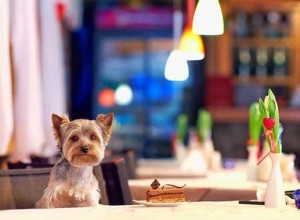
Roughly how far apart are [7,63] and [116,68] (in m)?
6.03

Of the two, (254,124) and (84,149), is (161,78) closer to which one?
(254,124)

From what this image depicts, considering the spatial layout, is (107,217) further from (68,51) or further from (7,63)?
(68,51)

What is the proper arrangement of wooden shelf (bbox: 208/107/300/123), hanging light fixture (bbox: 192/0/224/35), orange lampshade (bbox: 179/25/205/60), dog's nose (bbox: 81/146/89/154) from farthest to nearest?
wooden shelf (bbox: 208/107/300/123) → orange lampshade (bbox: 179/25/205/60) → hanging light fixture (bbox: 192/0/224/35) → dog's nose (bbox: 81/146/89/154)

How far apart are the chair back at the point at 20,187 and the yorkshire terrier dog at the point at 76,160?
0.20 ft

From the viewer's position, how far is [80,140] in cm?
277

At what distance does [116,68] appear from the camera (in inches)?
422

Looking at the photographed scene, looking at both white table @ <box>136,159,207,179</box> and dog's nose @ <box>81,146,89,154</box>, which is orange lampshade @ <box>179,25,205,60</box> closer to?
white table @ <box>136,159,207,179</box>

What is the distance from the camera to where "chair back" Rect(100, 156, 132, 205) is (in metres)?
3.43

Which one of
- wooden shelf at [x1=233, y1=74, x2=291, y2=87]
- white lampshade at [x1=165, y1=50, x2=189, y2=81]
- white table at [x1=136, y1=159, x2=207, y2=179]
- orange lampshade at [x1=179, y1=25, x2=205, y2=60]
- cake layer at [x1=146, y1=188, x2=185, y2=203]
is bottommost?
white table at [x1=136, y1=159, x2=207, y2=179]

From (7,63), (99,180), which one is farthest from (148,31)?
(99,180)

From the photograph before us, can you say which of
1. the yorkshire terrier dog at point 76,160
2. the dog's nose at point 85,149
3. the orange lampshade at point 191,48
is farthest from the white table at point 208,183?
the orange lampshade at point 191,48

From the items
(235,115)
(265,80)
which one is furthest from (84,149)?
(265,80)

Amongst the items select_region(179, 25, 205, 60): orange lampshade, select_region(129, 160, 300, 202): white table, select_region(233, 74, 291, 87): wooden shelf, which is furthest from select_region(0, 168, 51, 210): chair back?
select_region(233, 74, 291, 87): wooden shelf

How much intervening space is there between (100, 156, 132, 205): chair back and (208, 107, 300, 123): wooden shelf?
6170mm
